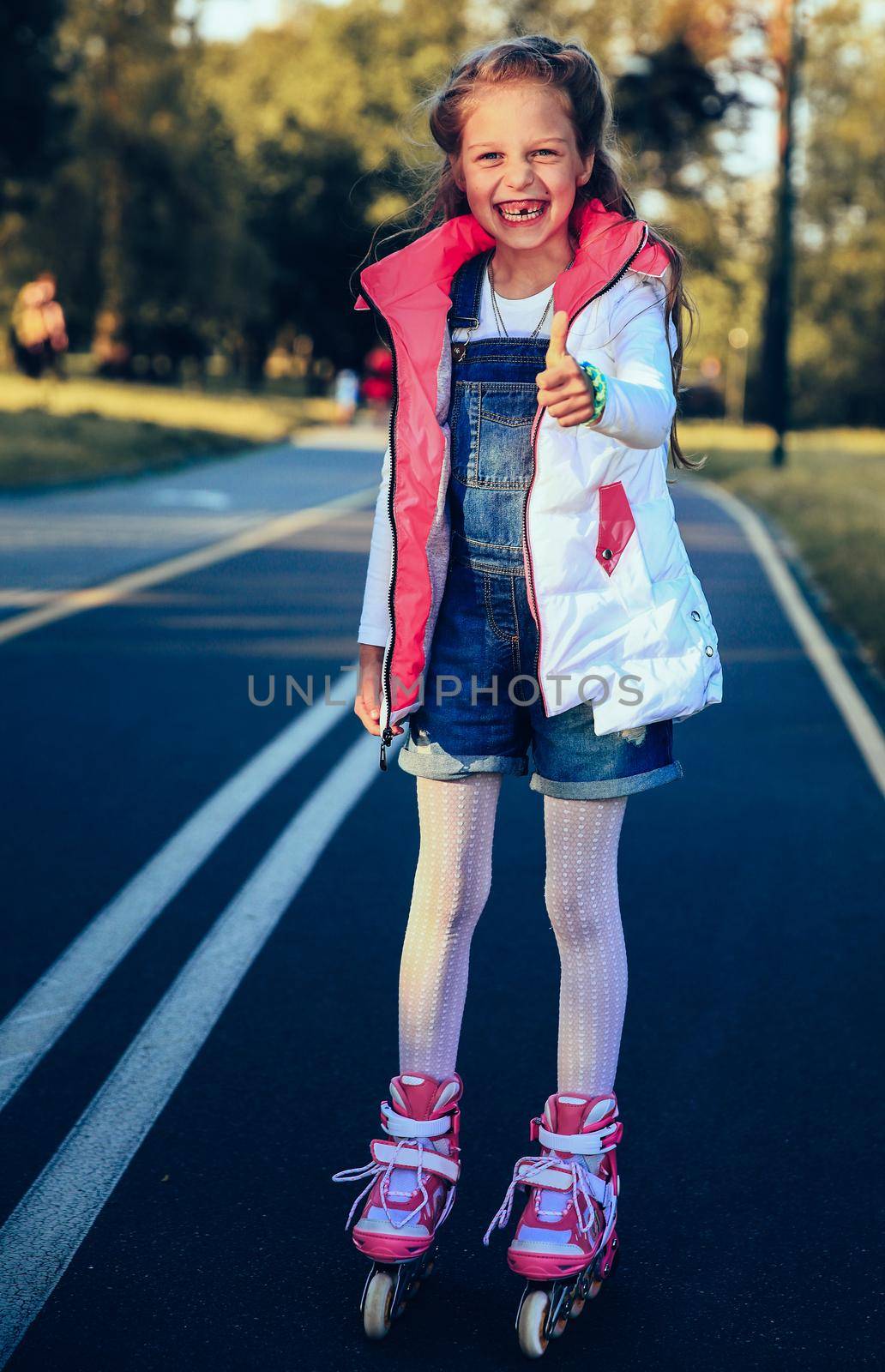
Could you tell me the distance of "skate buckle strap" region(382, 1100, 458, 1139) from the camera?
10.1 feet

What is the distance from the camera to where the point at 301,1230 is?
3.22 meters

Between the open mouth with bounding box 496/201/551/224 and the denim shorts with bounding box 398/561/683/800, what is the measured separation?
56cm

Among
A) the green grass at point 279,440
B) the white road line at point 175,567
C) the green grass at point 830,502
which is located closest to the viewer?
the white road line at point 175,567

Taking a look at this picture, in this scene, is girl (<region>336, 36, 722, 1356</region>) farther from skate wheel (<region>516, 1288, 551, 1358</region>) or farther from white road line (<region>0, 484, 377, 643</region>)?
white road line (<region>0, 484, 377, 643</region>)

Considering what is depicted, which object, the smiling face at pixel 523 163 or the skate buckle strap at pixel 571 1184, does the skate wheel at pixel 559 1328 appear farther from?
the smiling face at pixel 523 163

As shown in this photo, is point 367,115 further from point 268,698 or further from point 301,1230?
point 301,1230

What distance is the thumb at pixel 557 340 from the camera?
2.62 meters

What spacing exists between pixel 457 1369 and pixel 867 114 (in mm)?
66385

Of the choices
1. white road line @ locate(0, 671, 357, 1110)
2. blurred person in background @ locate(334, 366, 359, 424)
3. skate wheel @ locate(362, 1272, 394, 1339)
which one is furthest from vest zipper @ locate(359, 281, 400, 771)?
blurred person in background @ locate(334, 366, 359, 424)

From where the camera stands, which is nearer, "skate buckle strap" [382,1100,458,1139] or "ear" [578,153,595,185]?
"ear" [578,153,595,185]

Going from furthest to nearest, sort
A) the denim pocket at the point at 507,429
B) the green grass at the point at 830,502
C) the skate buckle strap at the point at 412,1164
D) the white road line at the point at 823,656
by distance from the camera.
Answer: the green grass at the point at 830,502, the white road line at the point at 823,656, the skate buckle strap at the point at 412,1164, the denim pocket at the point at 507,429

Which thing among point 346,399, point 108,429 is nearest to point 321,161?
point 346,399

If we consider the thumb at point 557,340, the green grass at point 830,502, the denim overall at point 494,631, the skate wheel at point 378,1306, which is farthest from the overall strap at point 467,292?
the skate wheel at point 378,1306

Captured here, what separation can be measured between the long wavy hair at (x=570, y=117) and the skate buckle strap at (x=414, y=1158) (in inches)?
48.5
